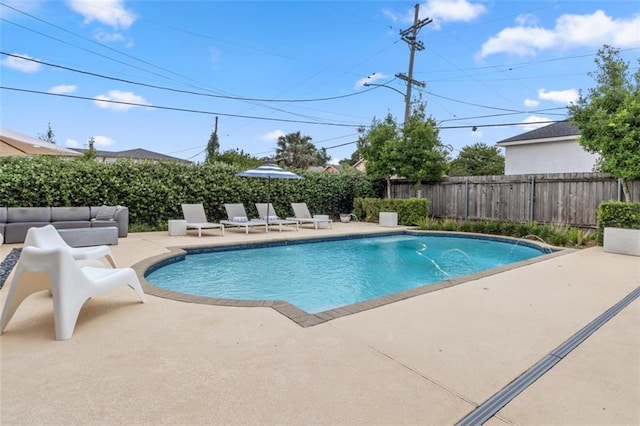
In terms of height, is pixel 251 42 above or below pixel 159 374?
above

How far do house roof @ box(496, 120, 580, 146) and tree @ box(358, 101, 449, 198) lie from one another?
246 inches

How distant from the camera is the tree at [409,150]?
12.8m

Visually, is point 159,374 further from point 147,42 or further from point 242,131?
point 242,131

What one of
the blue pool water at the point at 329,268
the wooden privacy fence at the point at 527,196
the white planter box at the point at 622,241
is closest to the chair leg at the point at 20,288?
the blue pool water at the point at 329,268

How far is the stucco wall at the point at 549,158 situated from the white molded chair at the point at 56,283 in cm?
1822

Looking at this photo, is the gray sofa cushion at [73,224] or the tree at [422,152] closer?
the gray sofa cushion at [73,224]

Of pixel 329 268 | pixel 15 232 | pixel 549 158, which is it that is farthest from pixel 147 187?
pixel 549 158

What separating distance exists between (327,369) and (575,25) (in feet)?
51.0

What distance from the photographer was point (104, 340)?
109 inches

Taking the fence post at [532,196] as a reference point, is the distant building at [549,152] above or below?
above

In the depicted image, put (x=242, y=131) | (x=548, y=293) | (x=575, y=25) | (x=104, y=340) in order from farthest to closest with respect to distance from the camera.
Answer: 1. (x=242, y=131)
2. (x=575, y=25)
3. (x=548, y=293)
4. (x=104, y=340)

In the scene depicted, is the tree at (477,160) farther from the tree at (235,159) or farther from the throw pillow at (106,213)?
the throw pillow at (106,213)

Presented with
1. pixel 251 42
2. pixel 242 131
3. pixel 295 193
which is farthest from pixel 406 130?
pixel 242 131

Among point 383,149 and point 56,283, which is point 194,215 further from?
point 56,283
